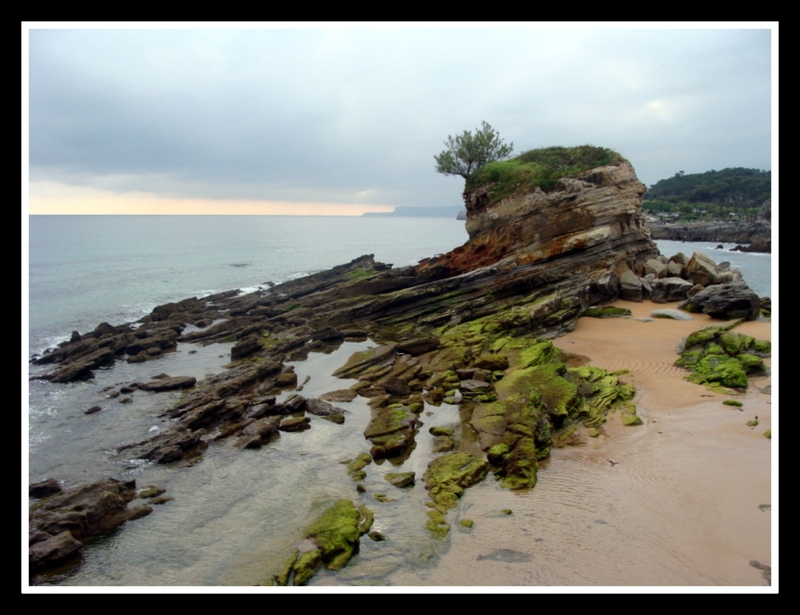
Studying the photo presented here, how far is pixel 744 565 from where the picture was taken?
8.91 metres

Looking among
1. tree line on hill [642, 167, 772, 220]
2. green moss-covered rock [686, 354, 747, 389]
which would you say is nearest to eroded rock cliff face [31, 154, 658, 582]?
green moss-covered rock [686, 354, 747, 389]

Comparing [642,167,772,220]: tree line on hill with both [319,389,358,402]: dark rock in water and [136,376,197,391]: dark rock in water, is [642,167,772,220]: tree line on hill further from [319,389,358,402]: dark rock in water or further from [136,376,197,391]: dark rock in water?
[136,376,197,391]: dark rock in water

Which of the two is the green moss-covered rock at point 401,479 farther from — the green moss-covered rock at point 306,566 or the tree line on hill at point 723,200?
the tree line on hill at point 723,200

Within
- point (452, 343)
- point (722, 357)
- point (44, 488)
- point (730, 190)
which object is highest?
point (730, 190)

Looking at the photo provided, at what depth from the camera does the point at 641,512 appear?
10750mm

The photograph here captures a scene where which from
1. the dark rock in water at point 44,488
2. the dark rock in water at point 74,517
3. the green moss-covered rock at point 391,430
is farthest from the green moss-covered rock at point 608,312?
the dark rock in water at point 44,488

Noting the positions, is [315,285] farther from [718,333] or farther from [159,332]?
[718,333]

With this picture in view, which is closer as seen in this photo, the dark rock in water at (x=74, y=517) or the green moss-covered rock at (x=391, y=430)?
the dark rock in water at (x=74, y=517)

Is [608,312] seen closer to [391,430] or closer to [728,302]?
[728,302]

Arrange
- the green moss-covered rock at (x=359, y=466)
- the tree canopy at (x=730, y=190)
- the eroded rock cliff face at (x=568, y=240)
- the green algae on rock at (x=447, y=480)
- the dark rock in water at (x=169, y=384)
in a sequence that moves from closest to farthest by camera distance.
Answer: the green algae on rock at (x=447, y=480), the green moss-covered rock at (x=359, y=466), the dark rock in water at (x=169, y=384), the eroded rock cliff face at (x=568, y=240), the tree canopy at (x=730, y=190)

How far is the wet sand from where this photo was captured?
912 cm

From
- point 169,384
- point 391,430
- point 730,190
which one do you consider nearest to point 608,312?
point 391,430

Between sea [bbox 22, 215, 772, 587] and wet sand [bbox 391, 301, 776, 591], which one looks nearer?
wet sand [bbox 391, 301, 776, 591]

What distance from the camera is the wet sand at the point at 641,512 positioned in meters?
9.12
